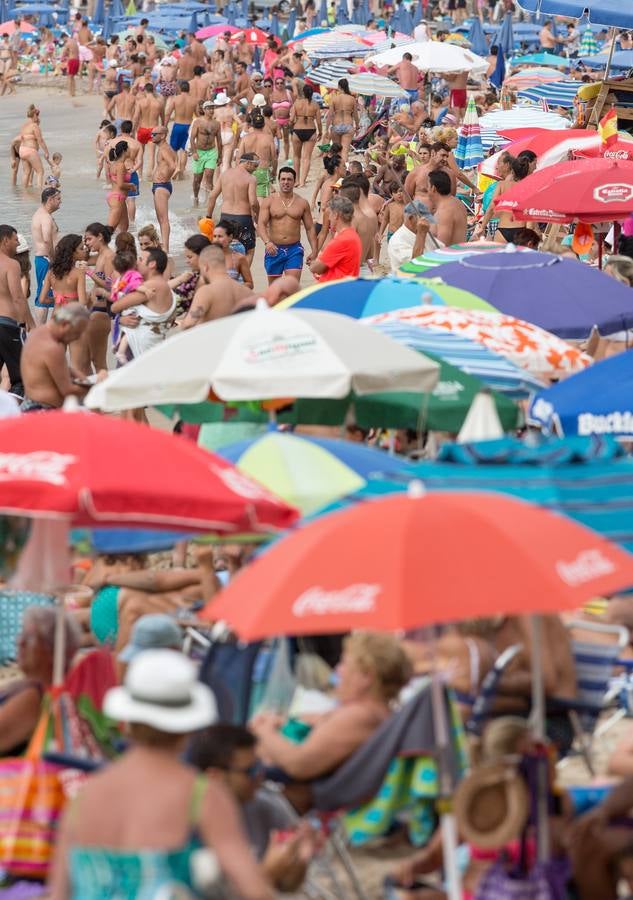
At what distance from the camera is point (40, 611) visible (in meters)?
5.36

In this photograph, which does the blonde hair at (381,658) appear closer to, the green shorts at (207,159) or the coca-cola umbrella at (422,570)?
the coca-cola umbrella at (422,570)

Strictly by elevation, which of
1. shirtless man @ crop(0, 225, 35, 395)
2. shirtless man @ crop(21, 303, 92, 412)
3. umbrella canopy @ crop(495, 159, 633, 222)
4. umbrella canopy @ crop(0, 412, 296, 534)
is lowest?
shirtless man @ crop(0, 225, 35, 395)

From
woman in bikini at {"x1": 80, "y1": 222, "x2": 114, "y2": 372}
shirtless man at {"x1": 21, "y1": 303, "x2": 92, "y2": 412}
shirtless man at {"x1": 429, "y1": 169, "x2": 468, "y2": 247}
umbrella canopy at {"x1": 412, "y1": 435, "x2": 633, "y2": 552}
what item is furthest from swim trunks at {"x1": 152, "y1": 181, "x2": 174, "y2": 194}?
umbrella canopy at {"x1": 412, "y1": 435, "x2": 633, "y2": 552}

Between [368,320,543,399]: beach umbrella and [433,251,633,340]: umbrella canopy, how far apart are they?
1.05 m

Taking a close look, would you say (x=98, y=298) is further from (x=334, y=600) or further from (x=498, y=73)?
(x=498, y=73)

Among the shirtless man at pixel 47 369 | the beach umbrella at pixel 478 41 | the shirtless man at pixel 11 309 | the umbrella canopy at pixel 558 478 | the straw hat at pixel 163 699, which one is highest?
the straw hat at pixel 163 699

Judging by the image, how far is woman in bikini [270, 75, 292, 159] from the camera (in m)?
26.4

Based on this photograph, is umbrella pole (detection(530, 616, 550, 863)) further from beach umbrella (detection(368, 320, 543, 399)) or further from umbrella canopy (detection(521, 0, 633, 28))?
umbrella canopy (detection(521, 0, 633, 28))

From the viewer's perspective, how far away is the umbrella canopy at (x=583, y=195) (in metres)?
11.0

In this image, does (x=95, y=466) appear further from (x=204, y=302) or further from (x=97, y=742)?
(x=204, y=302)

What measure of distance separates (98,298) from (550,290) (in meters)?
3.97

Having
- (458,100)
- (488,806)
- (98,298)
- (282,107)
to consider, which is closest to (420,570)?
(488,806)

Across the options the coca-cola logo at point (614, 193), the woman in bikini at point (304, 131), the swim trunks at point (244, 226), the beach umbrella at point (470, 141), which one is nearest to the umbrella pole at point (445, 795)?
the coca-cola logo at point (614, 193)

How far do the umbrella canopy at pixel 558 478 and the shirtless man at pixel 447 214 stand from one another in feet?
22.3
